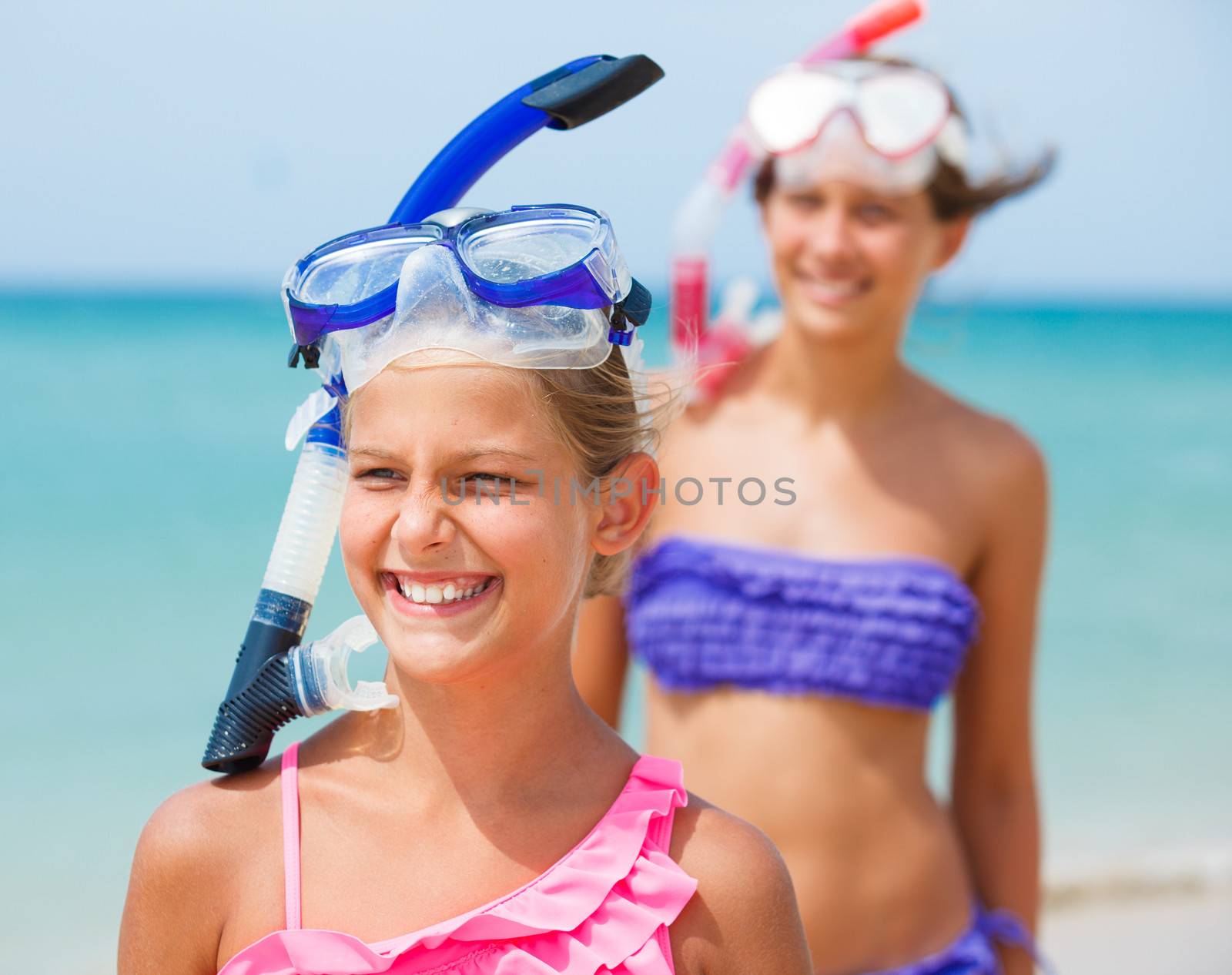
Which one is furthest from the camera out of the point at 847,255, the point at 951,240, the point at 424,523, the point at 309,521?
the point at 951,240

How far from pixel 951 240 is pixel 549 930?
8.23 feet

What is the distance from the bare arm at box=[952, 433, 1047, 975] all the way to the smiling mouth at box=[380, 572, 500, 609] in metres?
1.94

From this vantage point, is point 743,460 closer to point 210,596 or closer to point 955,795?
point 955,795

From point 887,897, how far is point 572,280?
1.95 m

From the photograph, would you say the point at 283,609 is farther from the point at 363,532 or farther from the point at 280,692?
the point at 363,532

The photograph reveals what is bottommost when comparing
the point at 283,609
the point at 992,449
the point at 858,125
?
the point at 283,609

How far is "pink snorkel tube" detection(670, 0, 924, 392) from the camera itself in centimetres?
387

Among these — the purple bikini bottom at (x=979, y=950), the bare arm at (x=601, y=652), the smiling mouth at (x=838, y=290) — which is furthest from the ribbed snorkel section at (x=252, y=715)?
the smiling mouth at (x=838, y=290)

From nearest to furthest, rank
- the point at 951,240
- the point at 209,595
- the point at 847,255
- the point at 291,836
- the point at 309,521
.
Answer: the point at 291,836, the point at 309,521, the point at 847,255, the point at 951,240, the point at 209,595

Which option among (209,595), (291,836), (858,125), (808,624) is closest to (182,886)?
(291,836)

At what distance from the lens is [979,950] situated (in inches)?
133

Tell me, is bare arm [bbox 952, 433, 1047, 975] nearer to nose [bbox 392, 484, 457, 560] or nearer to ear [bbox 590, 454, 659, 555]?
ear [bbox 590, 454, 659, 555]

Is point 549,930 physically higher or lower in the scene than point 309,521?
lower

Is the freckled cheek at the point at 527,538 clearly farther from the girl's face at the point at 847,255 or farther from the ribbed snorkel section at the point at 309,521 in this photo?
the girl's face at the point at 847,255
